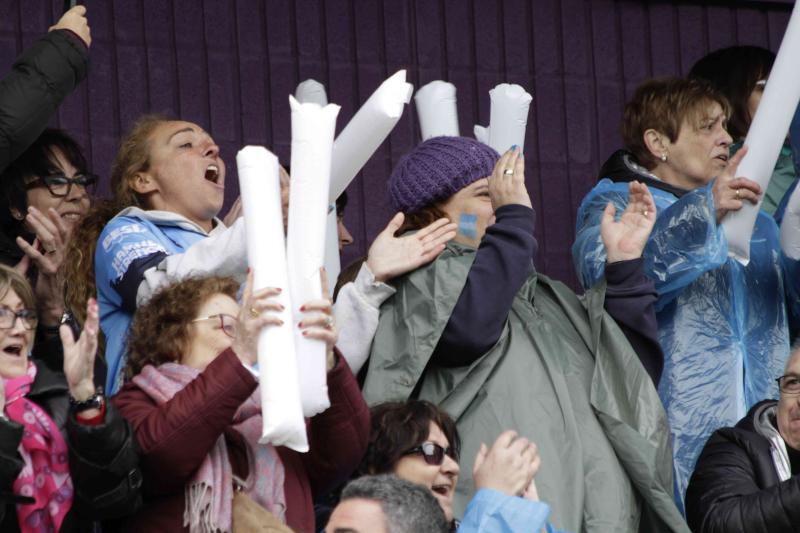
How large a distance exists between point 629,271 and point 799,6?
1031 mm

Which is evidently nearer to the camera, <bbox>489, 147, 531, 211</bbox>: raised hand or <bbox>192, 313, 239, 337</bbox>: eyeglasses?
<bbox>192, 313, 239, 337</bbox>: eyeglasses

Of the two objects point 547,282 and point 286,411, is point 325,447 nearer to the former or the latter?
point 286,411

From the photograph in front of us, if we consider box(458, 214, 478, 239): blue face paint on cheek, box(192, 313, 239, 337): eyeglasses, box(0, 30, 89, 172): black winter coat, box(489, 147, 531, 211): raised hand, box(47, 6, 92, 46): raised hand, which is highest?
box(47, 6, 92, 46): raised hand

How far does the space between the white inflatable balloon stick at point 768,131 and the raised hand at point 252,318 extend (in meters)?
1.91

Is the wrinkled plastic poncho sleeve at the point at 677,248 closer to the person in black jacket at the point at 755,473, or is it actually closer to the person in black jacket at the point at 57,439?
the person in black jacket at the point at 755,473

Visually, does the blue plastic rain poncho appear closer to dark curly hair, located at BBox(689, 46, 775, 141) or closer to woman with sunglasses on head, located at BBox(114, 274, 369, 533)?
dark curly hair, located at BBox(689, 46, 775, 141)

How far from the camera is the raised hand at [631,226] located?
18.3 feet

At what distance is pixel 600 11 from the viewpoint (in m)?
7.98

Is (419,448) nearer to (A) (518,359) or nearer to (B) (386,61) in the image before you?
(A) (518,359)

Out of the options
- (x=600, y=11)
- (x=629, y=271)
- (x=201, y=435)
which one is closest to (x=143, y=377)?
(x=201, y=435)

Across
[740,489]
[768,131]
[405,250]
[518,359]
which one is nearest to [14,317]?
[405,250]

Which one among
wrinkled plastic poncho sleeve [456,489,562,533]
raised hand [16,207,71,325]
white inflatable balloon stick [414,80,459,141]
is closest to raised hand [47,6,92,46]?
raised hand [16,207,71,325]

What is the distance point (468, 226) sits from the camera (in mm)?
5477

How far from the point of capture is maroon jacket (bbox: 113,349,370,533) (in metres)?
4.45
